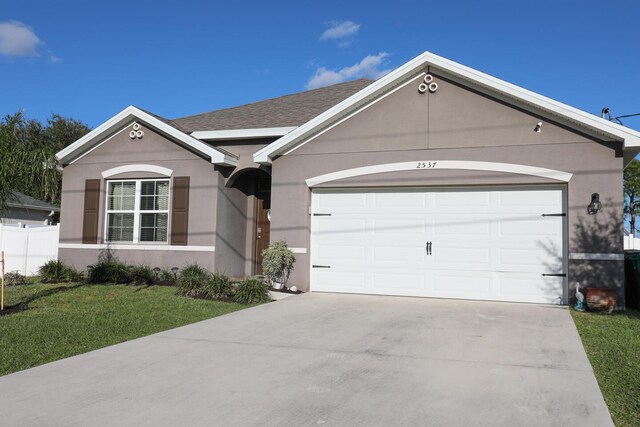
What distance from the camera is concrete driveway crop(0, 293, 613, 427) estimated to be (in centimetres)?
434

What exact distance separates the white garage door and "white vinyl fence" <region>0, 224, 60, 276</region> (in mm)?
8870

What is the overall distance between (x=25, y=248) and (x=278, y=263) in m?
8.70

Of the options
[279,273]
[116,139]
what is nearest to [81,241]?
[116,139]

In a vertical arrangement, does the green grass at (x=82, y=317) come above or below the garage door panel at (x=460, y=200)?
below

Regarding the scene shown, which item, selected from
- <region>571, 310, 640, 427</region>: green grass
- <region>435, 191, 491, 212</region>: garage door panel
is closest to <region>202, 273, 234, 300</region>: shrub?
<region>435, 191, 491, 212</region>: garage door panel

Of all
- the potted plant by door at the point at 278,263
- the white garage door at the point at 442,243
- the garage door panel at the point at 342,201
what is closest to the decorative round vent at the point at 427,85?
the white garage door at the point at 442,243

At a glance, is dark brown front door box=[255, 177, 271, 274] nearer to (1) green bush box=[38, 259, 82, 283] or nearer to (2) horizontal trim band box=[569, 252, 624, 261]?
(1) green bush box=[38, 259, 82, 283]

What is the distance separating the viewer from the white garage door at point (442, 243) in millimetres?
10625

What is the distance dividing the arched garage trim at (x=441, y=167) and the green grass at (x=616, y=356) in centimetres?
285

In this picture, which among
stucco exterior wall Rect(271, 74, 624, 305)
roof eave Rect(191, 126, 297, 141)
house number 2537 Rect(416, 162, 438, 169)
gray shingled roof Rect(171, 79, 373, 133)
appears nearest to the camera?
stucco exterior wall Rect(271, 74, 624, 305)

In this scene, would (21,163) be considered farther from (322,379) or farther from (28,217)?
(28,217)

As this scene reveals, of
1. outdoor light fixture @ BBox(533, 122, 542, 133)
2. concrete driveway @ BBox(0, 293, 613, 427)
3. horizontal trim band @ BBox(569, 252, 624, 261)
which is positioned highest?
outdoor light fixture @ BBox(533, 122, 542, 133)

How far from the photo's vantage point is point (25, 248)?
50.2 feet

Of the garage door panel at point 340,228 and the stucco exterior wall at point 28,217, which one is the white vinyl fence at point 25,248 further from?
the garage door panel at point 340,228
